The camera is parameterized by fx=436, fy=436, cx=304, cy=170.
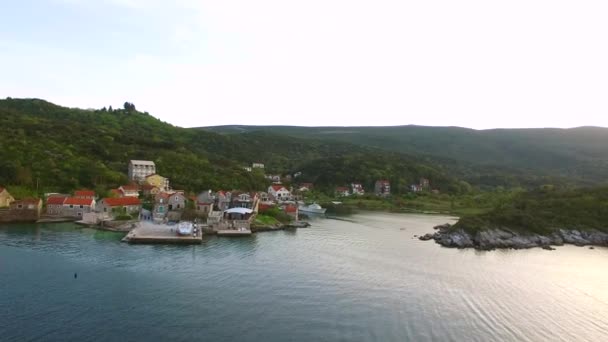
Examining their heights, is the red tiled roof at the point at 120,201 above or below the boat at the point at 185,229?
above

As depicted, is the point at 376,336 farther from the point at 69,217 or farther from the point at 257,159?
the point at 257,159

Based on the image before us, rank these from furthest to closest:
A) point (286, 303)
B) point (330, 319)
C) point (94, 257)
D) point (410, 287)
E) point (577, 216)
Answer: point (577, 216) → point (94, 257) → point (410, 287) → point (286, 303) → point (330, 319)

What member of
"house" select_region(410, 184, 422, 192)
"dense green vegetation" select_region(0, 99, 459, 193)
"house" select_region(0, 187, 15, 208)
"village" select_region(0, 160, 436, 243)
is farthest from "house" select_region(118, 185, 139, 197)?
"house" select_region(410, 184, 422, 192)

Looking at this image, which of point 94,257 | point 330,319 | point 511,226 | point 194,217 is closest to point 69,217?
point 194,217

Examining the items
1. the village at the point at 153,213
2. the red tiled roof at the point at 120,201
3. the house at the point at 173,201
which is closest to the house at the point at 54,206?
the village at the point at 153,213

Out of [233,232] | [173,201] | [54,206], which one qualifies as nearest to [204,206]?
[173,201]

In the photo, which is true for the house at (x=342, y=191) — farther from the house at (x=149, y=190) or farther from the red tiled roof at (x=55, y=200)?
the red tiled roof at (x=55, y=200)

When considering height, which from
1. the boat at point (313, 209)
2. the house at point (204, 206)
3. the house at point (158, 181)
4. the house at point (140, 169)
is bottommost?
the boat at point (313, 209)

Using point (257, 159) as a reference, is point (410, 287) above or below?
below
